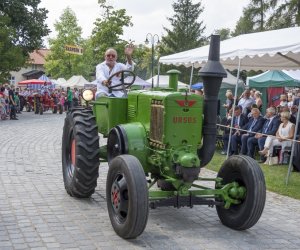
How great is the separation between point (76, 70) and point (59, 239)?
185 feet

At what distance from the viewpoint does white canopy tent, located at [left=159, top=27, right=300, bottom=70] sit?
9.17 meters

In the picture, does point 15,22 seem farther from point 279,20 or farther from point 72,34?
point 72,34

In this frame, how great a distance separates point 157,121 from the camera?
5.44 metres

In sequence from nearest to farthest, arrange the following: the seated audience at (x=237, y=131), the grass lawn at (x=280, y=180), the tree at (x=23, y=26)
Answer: the grass lawn at (x=280, y=180)
the seated audience at (x=237, y=131)
the tree at (x=23, y=26)

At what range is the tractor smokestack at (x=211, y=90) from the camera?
5.32 metres

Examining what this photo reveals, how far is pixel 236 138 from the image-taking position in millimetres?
11414

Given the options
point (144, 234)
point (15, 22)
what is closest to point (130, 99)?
point (144, 234)

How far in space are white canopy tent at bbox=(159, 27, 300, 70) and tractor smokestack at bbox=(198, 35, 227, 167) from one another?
383cm

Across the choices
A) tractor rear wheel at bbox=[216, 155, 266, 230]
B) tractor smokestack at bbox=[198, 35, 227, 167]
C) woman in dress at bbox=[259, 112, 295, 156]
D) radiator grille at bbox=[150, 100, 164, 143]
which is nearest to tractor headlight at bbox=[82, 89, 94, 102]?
radiator grille at bbox=[150, 100, 164, 143]

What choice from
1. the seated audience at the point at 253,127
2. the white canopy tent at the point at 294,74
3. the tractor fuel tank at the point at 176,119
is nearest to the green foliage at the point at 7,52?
the white canopy tent at the point at 294,74

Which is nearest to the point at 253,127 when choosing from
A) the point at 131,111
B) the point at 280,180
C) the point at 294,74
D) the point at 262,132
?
the point at 262,132

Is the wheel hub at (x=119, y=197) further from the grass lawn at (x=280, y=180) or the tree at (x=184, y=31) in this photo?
the tree at (x=184, y=31)

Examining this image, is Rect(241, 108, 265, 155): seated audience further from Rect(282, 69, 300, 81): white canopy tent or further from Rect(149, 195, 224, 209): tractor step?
Rect(282, 69, 300, 81): white canopy tent

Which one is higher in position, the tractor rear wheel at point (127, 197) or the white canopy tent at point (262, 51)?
the white canopy tent at point (262, 51)
